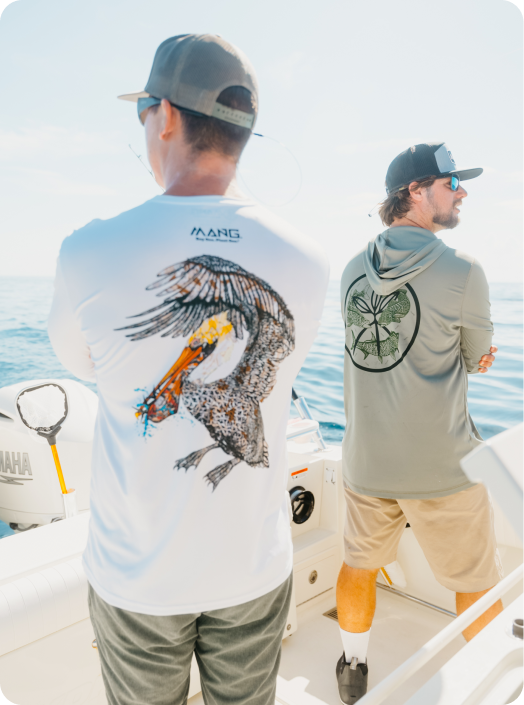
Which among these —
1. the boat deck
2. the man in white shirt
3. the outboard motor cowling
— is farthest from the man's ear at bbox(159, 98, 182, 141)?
the outboard motor cowling

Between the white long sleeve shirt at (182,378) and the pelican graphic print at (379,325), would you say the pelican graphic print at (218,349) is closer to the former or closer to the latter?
the white long sleeve shirt at (182,378)

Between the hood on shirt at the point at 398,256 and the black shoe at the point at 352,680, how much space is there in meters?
1.22

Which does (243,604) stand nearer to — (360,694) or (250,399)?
(250,399)

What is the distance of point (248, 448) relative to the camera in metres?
0.76

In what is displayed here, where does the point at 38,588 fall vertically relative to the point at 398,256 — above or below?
below

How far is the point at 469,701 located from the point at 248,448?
59cm

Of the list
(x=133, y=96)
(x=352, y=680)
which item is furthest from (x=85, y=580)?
(x=133, y=96)

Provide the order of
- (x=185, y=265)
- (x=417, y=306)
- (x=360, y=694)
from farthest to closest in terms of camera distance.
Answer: (x=360, y=694)
(x=417, y=306)
(x=185, y=265)

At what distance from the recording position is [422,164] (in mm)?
1638

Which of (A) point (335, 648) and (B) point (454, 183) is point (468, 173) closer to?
(B) point (454, 183)

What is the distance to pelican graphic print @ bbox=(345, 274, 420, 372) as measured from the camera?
1521 mm

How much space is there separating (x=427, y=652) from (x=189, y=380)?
76 centimetres

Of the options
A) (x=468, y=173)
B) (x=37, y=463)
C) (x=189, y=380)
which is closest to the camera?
(x=189, y=380)

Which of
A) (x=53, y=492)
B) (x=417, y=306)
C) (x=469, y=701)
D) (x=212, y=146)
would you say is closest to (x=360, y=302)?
(x=417, y=306)
